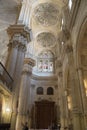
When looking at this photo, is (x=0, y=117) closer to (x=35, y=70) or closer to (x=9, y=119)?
(x=9, y=119)

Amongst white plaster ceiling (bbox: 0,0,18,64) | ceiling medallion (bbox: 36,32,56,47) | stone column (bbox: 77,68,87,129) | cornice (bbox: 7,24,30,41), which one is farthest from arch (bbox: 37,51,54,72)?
stone column (bbox: 77,68,87,129)

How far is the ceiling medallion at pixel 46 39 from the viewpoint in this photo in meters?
23.6

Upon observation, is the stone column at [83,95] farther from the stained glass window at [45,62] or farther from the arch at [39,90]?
the stained glass window at [45,62]

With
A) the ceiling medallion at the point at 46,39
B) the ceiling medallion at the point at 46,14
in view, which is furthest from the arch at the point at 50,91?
the ceiling medallion at the point at 46,14

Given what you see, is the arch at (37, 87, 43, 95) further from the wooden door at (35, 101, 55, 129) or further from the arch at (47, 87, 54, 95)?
the wooden door at (35, 101, 55, 129)

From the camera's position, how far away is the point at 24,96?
17125mm

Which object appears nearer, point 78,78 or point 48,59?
point 78,78

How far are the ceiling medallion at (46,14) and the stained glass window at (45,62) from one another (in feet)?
18.7

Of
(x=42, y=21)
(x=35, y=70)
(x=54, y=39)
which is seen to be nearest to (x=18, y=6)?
(x=42, y=21)

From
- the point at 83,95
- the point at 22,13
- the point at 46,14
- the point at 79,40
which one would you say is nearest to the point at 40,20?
the point at 46,14

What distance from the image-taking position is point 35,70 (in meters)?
23.2

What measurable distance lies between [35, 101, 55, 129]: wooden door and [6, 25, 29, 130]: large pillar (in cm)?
1036

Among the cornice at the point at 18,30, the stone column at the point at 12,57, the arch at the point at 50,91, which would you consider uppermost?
the cornice at the point at 18,30

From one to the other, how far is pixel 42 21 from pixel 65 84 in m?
10.8
